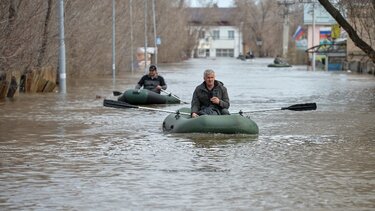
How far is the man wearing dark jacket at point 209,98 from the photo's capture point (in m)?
16.5

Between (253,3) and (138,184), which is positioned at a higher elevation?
(253,3)

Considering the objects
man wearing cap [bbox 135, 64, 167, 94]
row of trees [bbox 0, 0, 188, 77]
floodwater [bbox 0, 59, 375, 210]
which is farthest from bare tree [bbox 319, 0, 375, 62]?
row of trees [bbox 0, 0, 188, 77]

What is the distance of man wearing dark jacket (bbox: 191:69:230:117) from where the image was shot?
1647 centimetres

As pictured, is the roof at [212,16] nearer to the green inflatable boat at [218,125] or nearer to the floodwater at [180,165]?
the floodwater at [180,165]

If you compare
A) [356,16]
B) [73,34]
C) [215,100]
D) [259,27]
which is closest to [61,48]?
[73,34]

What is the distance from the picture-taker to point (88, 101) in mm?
29281

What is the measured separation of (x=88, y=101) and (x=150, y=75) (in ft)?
12.0

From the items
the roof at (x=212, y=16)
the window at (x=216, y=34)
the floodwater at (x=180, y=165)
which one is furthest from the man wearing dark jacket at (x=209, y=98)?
the window at (x=216, y=34)

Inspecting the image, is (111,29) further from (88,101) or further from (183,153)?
(183,153)

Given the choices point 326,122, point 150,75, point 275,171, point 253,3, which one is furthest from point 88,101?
point 253,3

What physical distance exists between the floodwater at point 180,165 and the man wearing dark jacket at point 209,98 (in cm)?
71

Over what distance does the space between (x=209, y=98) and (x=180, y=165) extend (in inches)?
162

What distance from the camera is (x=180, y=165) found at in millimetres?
12664

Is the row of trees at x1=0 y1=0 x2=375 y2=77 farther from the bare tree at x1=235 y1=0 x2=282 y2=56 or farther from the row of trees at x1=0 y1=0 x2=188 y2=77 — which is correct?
the bare tree at x1=235 y1=0 x2=282 y2=56
